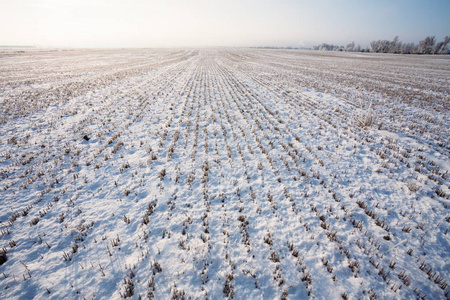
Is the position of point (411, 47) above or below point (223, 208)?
above

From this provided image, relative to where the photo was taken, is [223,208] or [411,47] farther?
[411,47]

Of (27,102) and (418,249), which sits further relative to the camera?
(27,102)

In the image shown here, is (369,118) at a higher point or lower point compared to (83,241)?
higher

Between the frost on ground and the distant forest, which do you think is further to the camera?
the distant forest

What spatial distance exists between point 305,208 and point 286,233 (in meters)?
1.17

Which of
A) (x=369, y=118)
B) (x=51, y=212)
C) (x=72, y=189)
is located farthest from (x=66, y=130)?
(x=369, y=118)

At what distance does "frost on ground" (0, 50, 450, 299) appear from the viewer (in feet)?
12.5

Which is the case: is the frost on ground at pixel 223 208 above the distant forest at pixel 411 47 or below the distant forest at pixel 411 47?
below

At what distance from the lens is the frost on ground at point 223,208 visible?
380 cm

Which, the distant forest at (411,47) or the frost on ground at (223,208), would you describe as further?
the distant forest at (411,47)

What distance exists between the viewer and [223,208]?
556 centimetres

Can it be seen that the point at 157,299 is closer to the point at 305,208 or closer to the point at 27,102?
the point at 305,208

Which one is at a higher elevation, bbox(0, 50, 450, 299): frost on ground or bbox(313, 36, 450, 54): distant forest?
bbox(313, 36, 450, 54): distant forest

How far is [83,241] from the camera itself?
455cm
